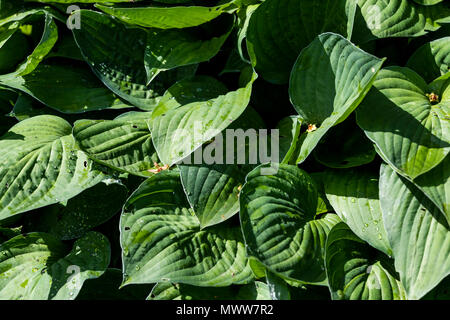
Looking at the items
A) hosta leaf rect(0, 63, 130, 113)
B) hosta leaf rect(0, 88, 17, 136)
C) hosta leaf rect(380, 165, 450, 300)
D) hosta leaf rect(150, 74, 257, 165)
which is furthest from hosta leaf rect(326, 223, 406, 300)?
hosta leaf rect(0, 88, 17, 136)

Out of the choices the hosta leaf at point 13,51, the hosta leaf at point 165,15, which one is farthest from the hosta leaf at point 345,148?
the hosta leaf at point 13,51

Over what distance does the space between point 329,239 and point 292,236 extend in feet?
0.37

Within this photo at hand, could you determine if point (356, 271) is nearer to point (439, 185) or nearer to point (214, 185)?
point (439, 185)

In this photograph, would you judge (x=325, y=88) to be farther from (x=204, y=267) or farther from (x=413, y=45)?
(x=204, y=267)

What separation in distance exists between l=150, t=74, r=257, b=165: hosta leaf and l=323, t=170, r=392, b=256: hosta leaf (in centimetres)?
40

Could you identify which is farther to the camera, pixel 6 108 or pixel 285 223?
pixel 6 108

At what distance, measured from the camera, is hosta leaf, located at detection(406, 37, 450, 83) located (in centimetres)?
175

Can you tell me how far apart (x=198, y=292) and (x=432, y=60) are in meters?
1.12

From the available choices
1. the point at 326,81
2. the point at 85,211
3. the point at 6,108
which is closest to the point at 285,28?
the point at 326,81

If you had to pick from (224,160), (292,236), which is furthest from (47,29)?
(292,236)

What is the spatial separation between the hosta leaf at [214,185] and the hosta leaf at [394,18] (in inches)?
24.4

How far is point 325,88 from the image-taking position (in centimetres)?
169

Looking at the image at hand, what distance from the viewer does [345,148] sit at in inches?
70.9

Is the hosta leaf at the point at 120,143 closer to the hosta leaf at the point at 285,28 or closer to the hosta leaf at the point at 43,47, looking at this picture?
the hosta leaf at the point at 43,47
